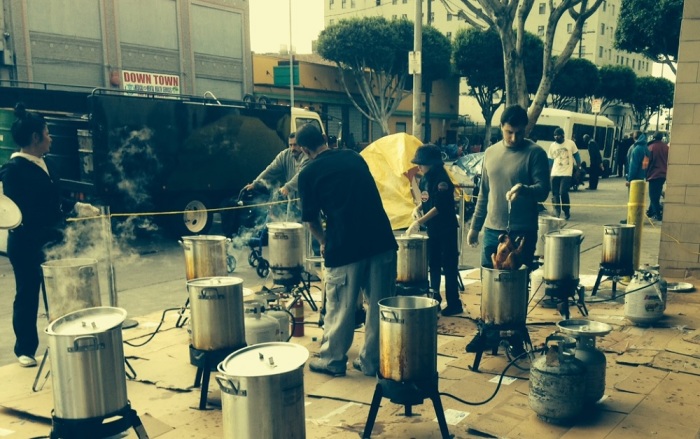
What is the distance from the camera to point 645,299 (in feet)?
19.7

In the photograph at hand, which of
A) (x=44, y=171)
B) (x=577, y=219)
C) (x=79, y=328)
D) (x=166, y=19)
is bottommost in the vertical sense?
(x=577, y=219)

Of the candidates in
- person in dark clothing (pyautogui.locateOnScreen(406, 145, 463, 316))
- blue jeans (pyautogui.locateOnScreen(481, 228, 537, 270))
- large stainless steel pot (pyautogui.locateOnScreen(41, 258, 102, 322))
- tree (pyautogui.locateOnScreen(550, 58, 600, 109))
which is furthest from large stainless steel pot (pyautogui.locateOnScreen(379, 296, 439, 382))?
tree (pyautogui.locateOnScreen(550, 58, 600, 109))

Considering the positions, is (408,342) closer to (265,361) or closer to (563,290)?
(265,361)

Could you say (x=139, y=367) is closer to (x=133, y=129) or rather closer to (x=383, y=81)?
(x=133, y=129)

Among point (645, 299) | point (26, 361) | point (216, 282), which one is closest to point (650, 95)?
point (645, 299)

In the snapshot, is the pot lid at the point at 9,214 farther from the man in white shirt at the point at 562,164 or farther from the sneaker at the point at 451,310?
the man in white shirt at the point at 562,164

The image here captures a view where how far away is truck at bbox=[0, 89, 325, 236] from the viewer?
10.5m

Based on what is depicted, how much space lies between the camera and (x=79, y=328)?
3.50m

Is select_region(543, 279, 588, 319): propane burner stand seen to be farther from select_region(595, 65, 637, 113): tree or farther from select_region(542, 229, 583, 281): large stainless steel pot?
select_region(595, 65, 637, 113): tree

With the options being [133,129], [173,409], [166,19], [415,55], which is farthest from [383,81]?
[173,409]

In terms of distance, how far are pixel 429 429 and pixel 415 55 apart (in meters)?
12.2

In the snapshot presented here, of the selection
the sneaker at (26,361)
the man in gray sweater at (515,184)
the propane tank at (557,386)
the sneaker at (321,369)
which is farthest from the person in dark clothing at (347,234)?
the sneaker at (26,361)

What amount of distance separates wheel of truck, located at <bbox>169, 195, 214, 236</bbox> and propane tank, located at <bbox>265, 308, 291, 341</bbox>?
6.79 meters

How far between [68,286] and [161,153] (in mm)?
6840
